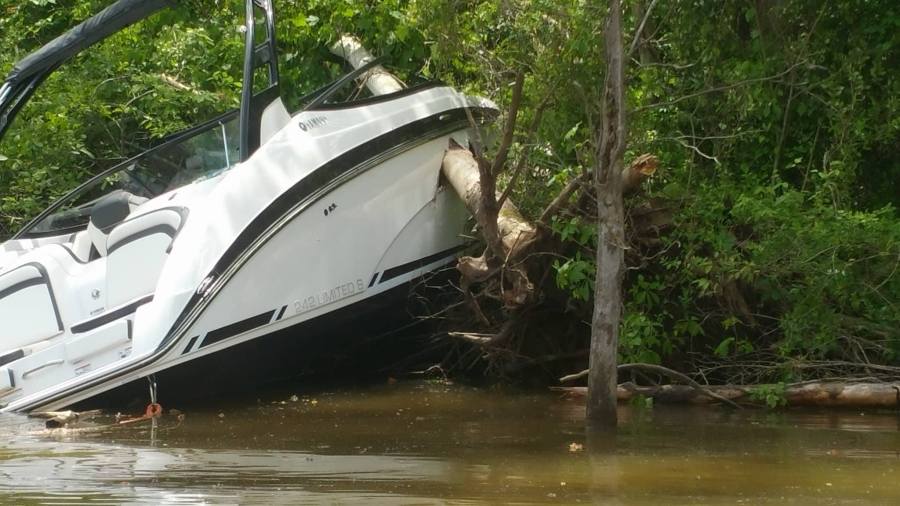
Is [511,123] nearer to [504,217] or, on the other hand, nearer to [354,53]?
[504,217]

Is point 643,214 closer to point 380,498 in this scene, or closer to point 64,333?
point 380,498

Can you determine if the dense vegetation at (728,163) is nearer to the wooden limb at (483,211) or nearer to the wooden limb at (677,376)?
the wooden limb at (677,376)

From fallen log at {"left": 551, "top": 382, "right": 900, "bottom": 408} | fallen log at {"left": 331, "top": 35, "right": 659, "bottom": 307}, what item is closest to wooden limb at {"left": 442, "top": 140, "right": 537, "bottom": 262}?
fallen log at {"left": 331, "top": 35, "right": 659, "bottom": 307}

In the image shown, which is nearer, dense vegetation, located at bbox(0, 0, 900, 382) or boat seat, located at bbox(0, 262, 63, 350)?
dense vegetation, located at bbox(0, 0, 900, 382)

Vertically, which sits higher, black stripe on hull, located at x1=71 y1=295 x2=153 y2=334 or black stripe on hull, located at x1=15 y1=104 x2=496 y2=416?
black stripe on hull, located at x1=15 y1=104 x2=496 y2=416

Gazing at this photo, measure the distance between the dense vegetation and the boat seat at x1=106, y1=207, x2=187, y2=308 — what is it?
240 cm

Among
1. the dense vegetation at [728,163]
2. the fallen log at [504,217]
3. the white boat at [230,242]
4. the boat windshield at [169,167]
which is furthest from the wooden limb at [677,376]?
the boat windshield at [169,167]

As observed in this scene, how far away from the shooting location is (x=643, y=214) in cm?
884

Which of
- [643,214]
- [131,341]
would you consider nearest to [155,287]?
[131,341]

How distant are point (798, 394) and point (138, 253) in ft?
15.8

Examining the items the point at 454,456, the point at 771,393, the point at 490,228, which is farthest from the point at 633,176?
the point at 454,456

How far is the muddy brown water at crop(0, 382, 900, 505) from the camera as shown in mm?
5848

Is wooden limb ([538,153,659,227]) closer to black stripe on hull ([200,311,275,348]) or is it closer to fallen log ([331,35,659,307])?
fallen log ([331,35,659,307])

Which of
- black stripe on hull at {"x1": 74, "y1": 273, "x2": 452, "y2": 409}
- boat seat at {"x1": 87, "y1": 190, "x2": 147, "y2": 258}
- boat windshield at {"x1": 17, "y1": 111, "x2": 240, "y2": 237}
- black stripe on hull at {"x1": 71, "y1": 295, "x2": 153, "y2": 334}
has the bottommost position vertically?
black stripe on hull at {"x1": 74, "y1": 273, "x2": 452, "y2": 409}
